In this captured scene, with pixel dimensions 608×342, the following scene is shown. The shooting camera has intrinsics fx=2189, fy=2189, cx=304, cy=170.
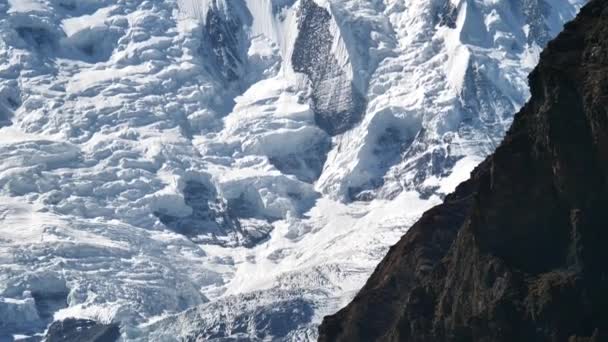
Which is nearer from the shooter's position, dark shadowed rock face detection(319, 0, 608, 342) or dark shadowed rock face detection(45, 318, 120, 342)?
dark shadowed rock face detection(319, 0, 608, 342)

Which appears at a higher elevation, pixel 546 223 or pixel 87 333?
pixel 546 223

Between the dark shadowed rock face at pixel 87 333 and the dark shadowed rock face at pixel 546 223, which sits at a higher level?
the dark shadowed rock face at pixel 546 223

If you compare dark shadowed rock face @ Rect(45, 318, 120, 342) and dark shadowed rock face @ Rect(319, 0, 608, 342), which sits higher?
dark shadowed rock face @ Rect(319, 0, 608, 342)

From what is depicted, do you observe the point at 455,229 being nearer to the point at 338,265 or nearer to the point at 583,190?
the point at 583,190

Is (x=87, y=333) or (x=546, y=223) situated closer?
(x=546, y=223)
